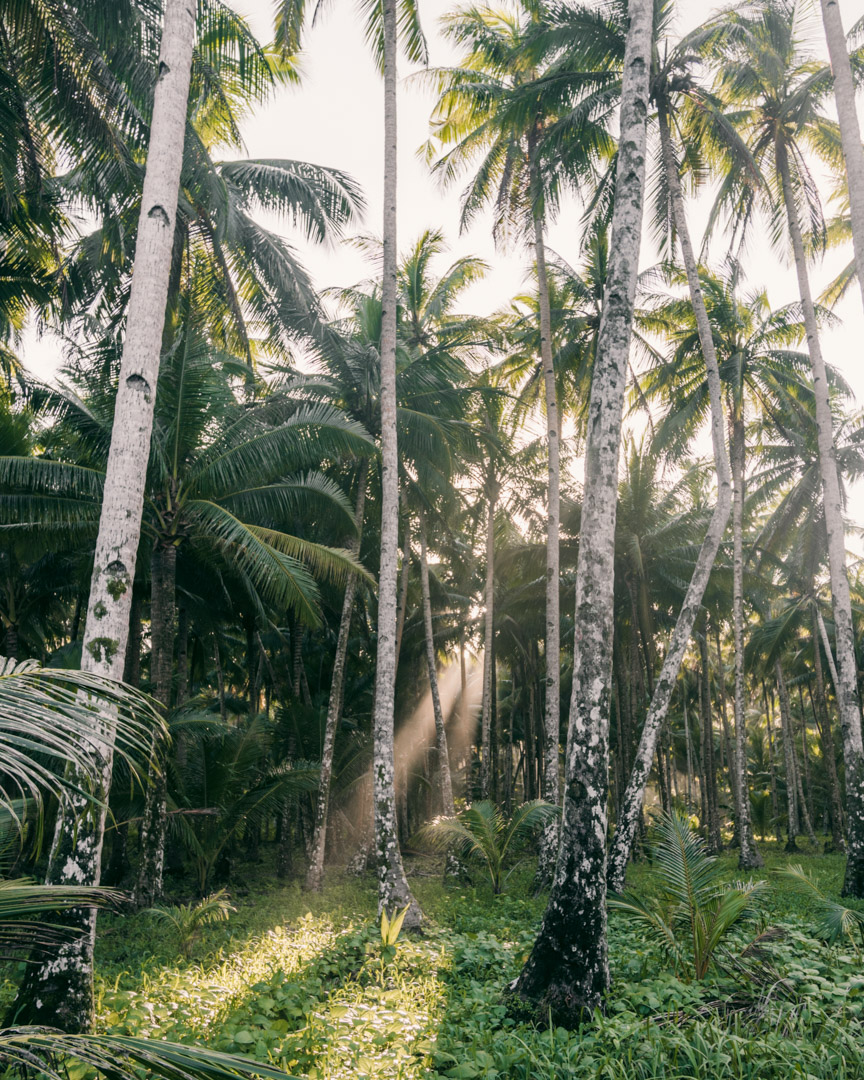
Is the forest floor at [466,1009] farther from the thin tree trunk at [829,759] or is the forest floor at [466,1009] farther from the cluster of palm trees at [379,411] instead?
the thin tree trunk at [829,759]

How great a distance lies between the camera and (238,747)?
12.3 m

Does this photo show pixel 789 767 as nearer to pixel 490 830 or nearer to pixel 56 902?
pixel 490 830

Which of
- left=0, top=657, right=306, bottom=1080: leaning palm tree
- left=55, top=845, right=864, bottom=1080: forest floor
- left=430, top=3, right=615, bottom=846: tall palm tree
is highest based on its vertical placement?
left=430, top=3, right=615, bottom=846: tall palm tree

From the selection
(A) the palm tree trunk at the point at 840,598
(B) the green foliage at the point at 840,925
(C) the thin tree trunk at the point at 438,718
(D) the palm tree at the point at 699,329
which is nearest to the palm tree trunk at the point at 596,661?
(B) the green foliage at the point at 840,925

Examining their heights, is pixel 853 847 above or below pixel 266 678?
below

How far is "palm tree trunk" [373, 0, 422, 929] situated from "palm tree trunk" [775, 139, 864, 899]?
695 cm

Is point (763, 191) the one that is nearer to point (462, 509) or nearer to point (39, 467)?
point (462, 509)

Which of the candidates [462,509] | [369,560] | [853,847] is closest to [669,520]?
[462,509]

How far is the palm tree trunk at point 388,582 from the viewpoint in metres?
9.32

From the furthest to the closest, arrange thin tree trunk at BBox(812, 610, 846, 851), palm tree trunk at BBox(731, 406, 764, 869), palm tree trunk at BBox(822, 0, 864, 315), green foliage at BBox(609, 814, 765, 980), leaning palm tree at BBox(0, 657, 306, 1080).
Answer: thin tree trunk at BBox(812, 610, 846, 851), palm tree trunk at BBox(731, 406, 764, 869), palm tree trunk at BBox(822, 0, 864, 315), green foliage at BBox(609, 814, 765, 980), leaning palm tree at BBox(0, 657, 306, 1080)

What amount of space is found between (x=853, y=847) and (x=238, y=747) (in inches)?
393

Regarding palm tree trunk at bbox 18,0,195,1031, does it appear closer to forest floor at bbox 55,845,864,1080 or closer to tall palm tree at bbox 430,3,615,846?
forest floor at bbox 55,845,864,1080

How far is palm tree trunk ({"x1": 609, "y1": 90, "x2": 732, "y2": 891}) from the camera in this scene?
10930 mm

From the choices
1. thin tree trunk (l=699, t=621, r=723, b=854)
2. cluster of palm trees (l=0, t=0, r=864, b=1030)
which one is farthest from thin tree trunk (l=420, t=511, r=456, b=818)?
thin tree trunk (l=699, t=621, r=723, b=854)
